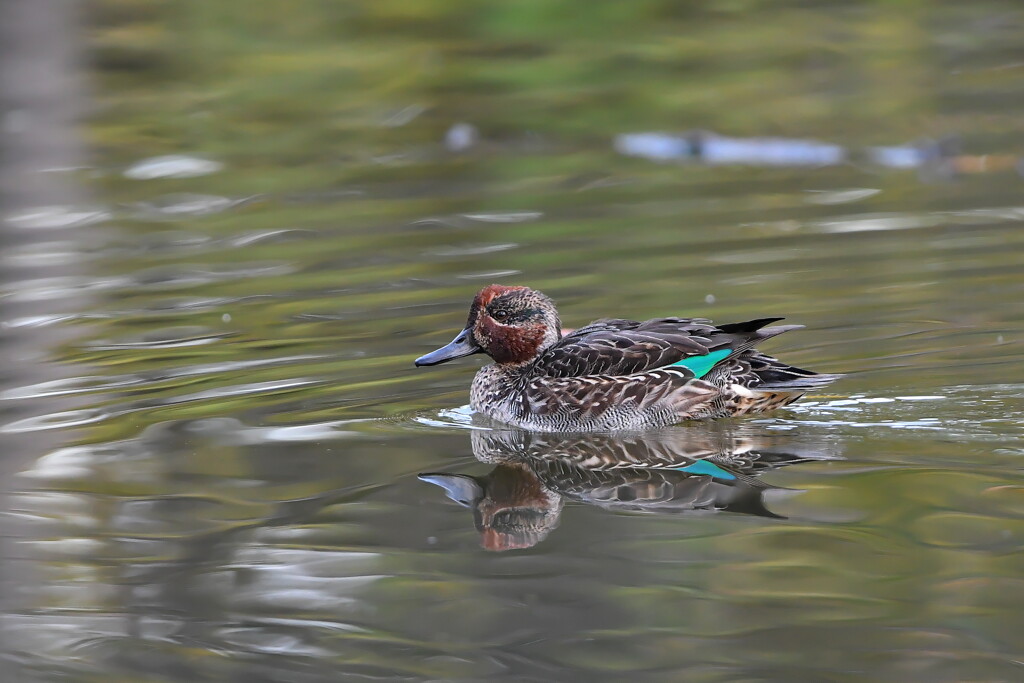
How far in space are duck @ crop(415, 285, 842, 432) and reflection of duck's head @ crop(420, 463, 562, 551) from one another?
645mm

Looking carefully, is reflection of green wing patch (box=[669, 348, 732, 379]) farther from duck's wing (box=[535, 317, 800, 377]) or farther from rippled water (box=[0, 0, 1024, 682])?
rippled water (box=[0, 0, 1024, 682])

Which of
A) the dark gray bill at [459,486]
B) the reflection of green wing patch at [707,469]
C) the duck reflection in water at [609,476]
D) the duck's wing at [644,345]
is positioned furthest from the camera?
the duck's wing at [644,345]

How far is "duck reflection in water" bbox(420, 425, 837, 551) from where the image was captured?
6.28 metres

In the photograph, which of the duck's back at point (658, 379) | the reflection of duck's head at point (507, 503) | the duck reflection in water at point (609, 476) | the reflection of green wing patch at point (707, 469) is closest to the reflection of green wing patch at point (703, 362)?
the duck's back at point (658, 379)

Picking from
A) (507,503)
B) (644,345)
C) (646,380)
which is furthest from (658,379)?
(507,503)

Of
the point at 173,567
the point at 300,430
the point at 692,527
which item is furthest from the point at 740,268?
the point at 173,567

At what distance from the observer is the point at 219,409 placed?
796 cm

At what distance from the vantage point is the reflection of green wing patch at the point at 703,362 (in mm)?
7316

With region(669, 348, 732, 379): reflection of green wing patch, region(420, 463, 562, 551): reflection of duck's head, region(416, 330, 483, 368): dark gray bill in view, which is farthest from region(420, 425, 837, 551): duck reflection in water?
region(416, 330, 483, 368): dark gray bill

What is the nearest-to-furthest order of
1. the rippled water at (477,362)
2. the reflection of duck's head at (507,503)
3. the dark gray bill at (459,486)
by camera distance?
the rippled water at (477,362) < the reflection of duck's head at (507,503) < the dark gray bill at (459,486)

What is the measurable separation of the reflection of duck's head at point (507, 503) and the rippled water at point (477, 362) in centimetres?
2

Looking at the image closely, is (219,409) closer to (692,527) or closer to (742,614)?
(692,527)

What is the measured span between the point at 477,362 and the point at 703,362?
2.35 meters

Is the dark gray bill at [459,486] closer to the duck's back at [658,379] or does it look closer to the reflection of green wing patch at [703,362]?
the duck's back at [658,379]
